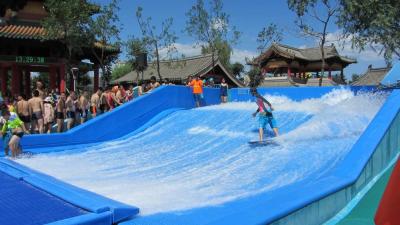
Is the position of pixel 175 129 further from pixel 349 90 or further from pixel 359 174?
pixel 359 174

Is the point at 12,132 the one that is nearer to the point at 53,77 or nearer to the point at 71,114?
the point at 71,114

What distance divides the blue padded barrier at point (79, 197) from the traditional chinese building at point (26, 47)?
1401 cm

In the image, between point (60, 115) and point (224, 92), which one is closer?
point (60, 115)

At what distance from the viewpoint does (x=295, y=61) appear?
3569cm

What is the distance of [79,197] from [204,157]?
384cm

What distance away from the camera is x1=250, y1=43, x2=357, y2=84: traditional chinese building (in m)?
34.2

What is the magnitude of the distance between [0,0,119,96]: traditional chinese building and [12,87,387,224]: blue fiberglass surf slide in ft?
28.9

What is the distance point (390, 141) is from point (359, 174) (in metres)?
1.45

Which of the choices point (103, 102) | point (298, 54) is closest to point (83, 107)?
point (103, 102)

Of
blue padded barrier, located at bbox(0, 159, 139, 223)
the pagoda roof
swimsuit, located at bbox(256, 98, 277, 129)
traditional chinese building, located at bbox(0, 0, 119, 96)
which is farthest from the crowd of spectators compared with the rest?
the pagoda roof

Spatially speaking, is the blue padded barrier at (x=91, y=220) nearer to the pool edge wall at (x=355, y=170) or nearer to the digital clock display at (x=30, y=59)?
the pool edge wall at (x=355, y=170)

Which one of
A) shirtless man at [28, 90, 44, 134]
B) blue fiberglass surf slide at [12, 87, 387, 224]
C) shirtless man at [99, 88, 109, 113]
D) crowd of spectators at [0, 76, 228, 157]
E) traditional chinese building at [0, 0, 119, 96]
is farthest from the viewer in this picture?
traditional chinese building at [0, 0, 119, 96]

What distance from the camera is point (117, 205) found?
404cm

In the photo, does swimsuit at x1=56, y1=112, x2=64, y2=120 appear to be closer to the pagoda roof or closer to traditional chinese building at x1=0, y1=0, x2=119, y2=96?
traditional chinese building at x1=0, y1=0, x2=119, y2=96
